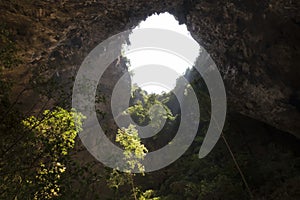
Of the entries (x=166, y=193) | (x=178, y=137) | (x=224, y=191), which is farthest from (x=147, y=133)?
(x=224, y=191)

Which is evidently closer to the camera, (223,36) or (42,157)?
(42,157)

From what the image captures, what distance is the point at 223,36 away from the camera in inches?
556

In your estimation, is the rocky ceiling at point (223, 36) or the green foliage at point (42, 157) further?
the rocky ceiling at point (223, 36)

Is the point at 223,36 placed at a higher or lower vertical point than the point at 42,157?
higher

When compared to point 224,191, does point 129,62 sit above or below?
above

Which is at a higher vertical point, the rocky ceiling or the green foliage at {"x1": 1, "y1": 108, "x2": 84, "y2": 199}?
the rocky ceiling

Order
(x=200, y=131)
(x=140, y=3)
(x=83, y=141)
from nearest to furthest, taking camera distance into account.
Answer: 1. (x=140, y=3)
2. (x=83, y=141)
3. (x=200, y=131)

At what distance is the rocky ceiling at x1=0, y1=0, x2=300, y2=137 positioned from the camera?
11281mm

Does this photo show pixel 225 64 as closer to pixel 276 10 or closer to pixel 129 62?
pixel 276 10

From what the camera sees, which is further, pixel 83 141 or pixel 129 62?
pixel 129 62

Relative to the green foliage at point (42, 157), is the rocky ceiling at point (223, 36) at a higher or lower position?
higher

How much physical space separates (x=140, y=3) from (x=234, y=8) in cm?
441

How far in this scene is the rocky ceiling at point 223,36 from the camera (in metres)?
11.3

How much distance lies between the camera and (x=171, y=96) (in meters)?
25.0
